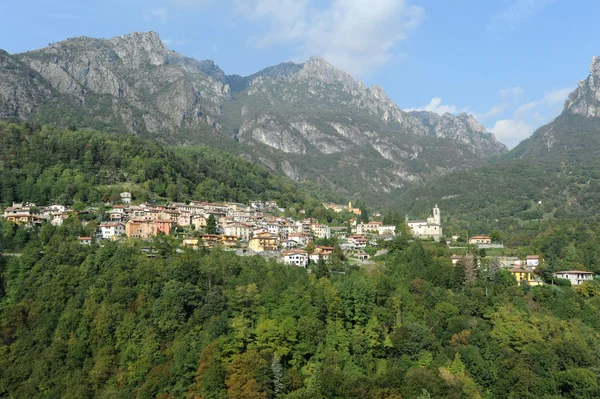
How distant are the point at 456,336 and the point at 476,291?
6.82 metres

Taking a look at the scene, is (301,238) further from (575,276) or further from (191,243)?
(575,276)

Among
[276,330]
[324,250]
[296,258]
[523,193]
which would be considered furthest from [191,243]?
[523,193]

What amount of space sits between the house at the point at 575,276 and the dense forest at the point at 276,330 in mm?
2453

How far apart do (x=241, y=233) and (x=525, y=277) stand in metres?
34.8

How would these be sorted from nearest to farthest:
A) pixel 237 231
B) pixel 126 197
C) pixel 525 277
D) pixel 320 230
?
1. pixel 525 277
2. pixel 237 231
3. pixel 126 197
4. pixel 320 230

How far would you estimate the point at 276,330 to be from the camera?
128 ft

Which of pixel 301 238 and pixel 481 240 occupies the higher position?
pixel 301 238

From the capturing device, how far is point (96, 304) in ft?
148

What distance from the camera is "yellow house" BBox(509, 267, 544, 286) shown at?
173 feet

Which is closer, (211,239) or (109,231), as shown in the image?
(109,231)

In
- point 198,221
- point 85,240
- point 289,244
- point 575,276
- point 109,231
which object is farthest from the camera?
point 198,221

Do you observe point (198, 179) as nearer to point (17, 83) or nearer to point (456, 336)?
point (456, 336)

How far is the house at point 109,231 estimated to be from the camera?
59.9 metres

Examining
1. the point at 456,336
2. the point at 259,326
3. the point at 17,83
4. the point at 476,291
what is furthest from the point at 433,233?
the point at 17,83
